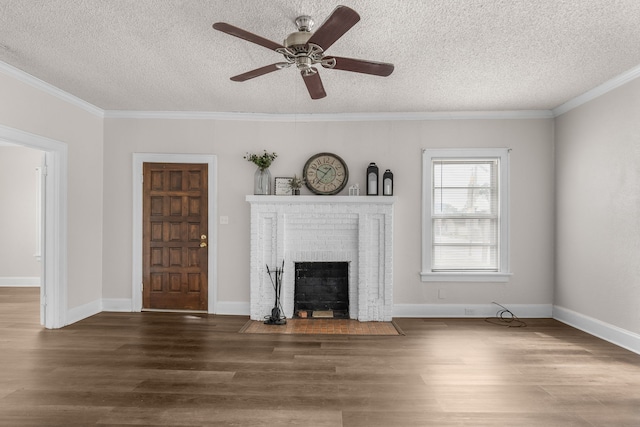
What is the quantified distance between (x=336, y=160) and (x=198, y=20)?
2.70 meters

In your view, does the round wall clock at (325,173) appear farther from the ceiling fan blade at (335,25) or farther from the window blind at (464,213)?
the ceiling fan blade at (335,25)

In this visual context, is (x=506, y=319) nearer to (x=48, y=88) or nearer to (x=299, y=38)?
(x=299, y=38)

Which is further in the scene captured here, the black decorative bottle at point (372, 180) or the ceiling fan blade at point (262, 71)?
the black decorative bottle at point (372, 180)

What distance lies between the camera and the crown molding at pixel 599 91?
3.68 metres

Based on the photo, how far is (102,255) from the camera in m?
5.18

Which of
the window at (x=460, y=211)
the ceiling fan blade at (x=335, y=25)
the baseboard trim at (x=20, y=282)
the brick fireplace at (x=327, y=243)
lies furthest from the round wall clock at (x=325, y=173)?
the baseboard trim at (x=20, y=282)

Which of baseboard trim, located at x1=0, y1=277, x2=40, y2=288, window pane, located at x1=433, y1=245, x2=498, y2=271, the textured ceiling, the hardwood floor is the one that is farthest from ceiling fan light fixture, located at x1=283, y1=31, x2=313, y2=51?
baseboard trim, located at x1=0, y1=277, x2=40, y2=288

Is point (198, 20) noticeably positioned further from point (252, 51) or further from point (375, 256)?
point (375, 256)

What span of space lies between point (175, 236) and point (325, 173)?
2.22m

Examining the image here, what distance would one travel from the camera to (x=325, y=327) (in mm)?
4488

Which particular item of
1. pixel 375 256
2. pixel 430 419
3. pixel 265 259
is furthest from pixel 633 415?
pixel 265 259

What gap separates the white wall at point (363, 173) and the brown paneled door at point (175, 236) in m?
0.24

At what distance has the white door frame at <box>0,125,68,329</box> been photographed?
4344mm

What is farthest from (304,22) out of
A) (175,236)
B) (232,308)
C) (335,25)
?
(232,308)
